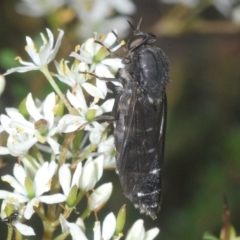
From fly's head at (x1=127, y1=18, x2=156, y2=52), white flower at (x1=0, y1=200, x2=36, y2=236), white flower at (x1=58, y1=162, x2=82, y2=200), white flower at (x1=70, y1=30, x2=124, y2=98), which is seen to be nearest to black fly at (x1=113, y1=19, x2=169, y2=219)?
fly's head at (x1=127, y1=18, x2=156, y2=52)

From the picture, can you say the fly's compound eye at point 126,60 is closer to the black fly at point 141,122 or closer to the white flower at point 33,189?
the black fly at point 141,122

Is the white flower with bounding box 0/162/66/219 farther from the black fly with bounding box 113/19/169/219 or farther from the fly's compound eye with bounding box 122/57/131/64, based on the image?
the fly's compound eye with bounding box 122/57/131/64

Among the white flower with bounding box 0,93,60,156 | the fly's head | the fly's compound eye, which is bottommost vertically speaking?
the white flower with bounding box 0,93,60,156

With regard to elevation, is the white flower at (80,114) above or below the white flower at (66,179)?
above

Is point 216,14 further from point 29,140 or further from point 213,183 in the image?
point 29,140

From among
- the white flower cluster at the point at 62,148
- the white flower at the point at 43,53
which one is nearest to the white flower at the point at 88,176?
the white flower cluster at the point at 62,148

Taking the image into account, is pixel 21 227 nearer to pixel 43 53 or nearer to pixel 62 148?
pixel 62 148

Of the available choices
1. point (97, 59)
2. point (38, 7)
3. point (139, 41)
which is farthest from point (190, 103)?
point (97, 59)
